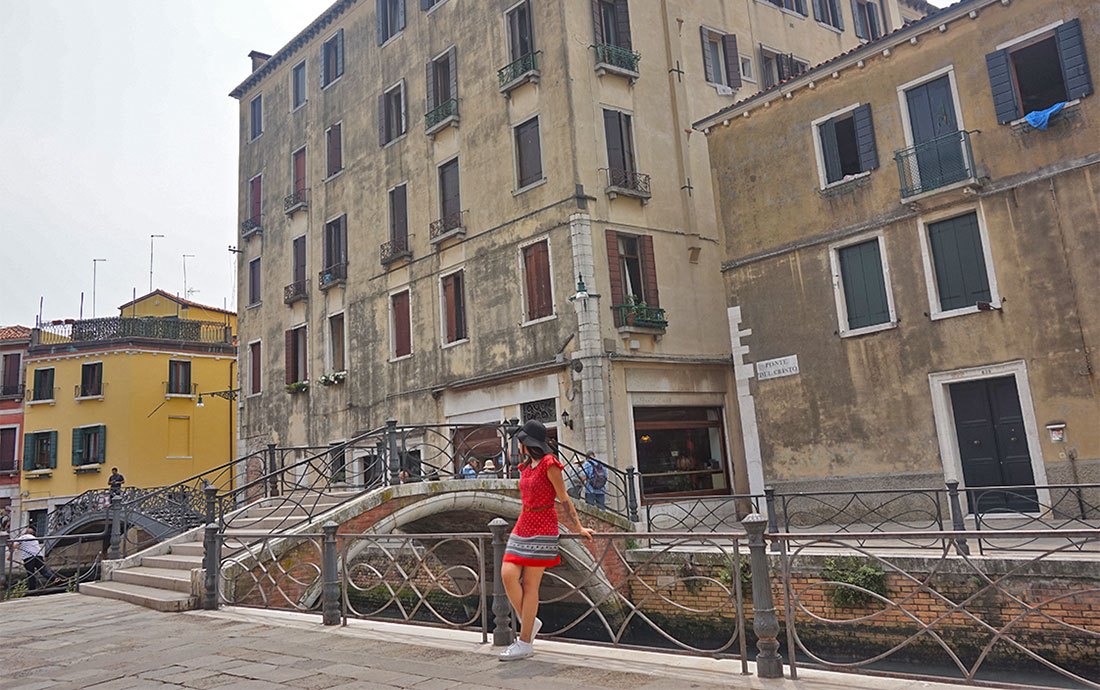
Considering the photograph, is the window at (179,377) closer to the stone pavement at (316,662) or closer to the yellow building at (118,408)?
the yellow building at (118,408)

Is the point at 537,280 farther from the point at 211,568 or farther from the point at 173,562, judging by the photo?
the point at 211,568

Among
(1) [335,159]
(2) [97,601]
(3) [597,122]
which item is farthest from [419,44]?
(2) [97,601]

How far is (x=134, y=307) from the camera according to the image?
37.3m

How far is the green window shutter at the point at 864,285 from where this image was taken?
1543cm

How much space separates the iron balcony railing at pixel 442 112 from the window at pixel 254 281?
35.8 feet

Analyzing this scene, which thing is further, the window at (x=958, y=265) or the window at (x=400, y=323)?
the window at (x=400, y=323)

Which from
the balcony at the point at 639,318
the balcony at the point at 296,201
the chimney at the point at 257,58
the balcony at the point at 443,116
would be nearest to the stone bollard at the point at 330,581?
the balcony at the point at 639,318

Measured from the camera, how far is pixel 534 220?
62.4 ft

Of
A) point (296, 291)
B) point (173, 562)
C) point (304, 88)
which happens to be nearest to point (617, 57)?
point (296, 291)

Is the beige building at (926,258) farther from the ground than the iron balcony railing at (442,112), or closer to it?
closer to it

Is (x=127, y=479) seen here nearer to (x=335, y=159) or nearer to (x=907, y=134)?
(x=335, y=159)

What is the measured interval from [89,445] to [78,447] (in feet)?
1.32

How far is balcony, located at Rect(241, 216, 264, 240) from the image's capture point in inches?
1152

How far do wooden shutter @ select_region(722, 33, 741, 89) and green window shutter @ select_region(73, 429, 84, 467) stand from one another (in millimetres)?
28577
